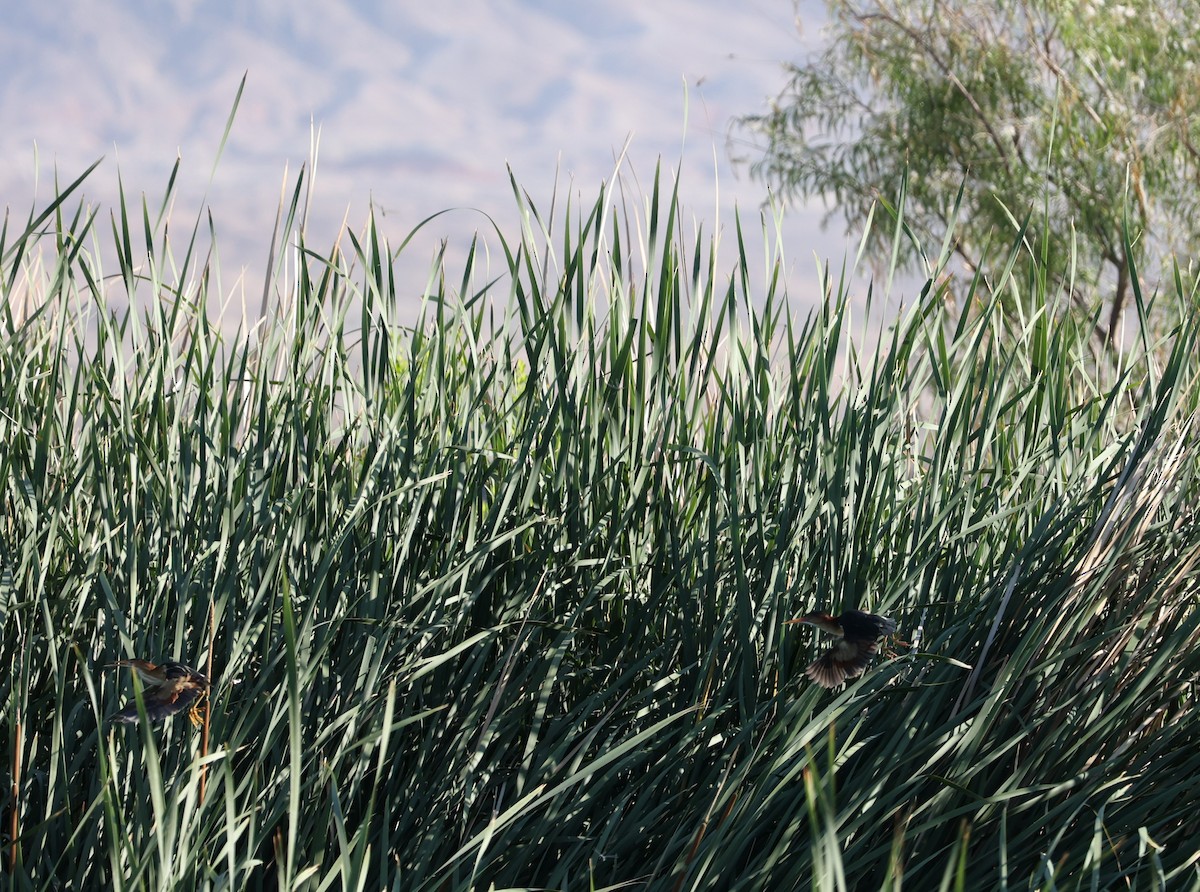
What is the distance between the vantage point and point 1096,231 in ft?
34.5

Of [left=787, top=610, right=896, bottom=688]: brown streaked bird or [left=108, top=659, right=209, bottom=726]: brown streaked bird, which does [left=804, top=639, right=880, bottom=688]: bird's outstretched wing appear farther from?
[left=108, top=659, right=209, bottom=726]: brown streaked bird

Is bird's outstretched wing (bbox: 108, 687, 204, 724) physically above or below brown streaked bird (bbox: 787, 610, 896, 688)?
below

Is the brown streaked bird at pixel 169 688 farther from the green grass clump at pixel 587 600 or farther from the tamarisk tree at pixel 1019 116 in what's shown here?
the tamarisk tree at pixel 1019 116

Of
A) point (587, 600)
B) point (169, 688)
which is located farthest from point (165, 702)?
point (587, 600)

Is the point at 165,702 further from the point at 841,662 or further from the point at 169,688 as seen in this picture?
the point at 841,662

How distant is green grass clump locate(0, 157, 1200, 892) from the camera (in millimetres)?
1038

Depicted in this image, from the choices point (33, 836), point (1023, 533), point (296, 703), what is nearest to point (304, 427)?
point (33, 836)

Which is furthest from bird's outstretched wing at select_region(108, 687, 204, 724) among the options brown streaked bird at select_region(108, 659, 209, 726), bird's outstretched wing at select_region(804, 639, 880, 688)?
bird's outstretched wing at select_region(804, 639, 880, 688)

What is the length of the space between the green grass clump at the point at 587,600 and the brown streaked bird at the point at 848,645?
2cm

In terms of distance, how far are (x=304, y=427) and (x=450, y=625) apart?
13.7 inches

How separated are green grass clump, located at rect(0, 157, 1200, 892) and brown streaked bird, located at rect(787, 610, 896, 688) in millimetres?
22

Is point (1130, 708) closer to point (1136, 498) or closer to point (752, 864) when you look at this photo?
point (1136, 498)

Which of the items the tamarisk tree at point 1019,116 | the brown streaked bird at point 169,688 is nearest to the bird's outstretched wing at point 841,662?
the brown streaked bird at point 169,688

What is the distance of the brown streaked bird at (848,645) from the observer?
104cm
